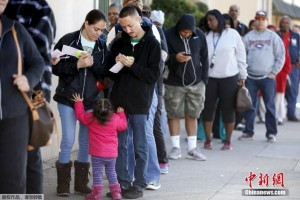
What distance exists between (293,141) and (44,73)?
686 cm

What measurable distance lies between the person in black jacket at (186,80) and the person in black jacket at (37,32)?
3677 millimetres

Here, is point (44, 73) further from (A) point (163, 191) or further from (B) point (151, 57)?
(A) point (163, 191)

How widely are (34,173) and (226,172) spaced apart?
353 cm

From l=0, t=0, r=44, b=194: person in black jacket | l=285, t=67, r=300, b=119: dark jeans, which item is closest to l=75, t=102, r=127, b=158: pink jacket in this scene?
l=0, t=0, r=44, b=194: person in black jacket

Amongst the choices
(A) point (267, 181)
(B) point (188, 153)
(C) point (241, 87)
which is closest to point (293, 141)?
(C) point (241, 87)

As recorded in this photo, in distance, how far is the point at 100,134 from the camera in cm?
646

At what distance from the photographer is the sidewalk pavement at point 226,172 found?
698 centimetres

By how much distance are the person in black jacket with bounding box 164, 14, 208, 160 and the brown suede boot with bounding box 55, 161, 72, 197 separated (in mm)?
2488

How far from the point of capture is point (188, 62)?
8812mm

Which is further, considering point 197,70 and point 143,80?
point 197,70

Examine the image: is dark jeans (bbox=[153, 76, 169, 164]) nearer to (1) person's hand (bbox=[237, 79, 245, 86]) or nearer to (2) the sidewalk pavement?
(2) the sidewalk pavement

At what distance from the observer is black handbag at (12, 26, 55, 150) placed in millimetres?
4691

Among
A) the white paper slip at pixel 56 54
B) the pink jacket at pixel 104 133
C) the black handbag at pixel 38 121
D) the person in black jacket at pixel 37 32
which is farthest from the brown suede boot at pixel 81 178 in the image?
the black handbag at pixel 38 121

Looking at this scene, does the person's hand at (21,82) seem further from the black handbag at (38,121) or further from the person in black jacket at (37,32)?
the person in black jacket at (37,32)
